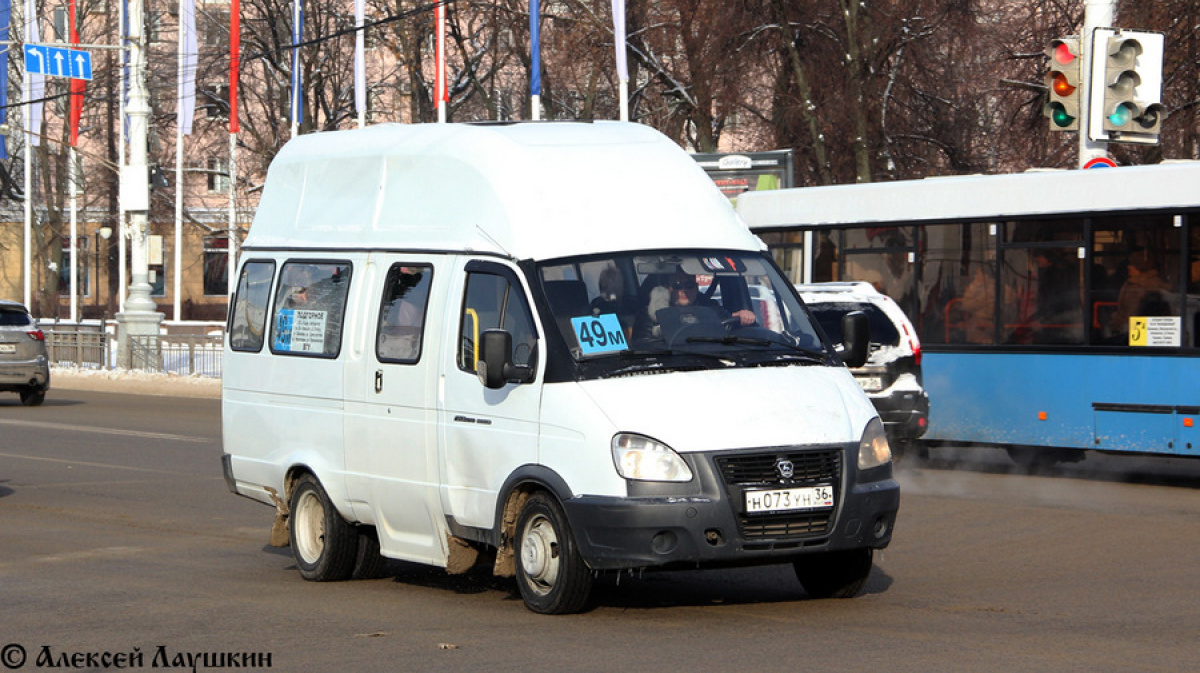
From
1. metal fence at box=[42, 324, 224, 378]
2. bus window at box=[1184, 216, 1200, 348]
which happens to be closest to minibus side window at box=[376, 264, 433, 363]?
bus window at box=[1184, 216, 1200, 348]

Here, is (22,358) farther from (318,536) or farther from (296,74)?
(318,536)

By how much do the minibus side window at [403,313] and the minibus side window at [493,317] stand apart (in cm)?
35

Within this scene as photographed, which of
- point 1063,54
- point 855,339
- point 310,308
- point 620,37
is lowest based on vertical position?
point 855,339

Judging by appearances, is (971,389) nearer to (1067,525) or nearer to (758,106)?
(1067,525)

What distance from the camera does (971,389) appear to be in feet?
59.7

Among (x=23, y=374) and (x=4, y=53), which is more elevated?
(x=4, y=53)

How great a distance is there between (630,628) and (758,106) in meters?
31.9

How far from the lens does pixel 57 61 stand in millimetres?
35875

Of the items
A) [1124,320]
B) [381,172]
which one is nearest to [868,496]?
[381,172]

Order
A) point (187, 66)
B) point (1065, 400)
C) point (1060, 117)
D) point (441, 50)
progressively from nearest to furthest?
point (1065, 400) < point (1060, 117) < point (441, 50) < point (187, 66)

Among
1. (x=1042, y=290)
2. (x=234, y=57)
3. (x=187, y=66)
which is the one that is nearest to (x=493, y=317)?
(x=1042, y=290)

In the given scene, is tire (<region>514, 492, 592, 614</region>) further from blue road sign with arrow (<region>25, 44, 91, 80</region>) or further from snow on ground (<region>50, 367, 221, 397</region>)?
blue road sign with arrow (<region>25, 44, 91, 80</region>)

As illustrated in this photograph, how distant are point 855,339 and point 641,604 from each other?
196 cm

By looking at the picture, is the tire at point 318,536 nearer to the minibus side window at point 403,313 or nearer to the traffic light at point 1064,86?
the minibus side window at point 403,313
